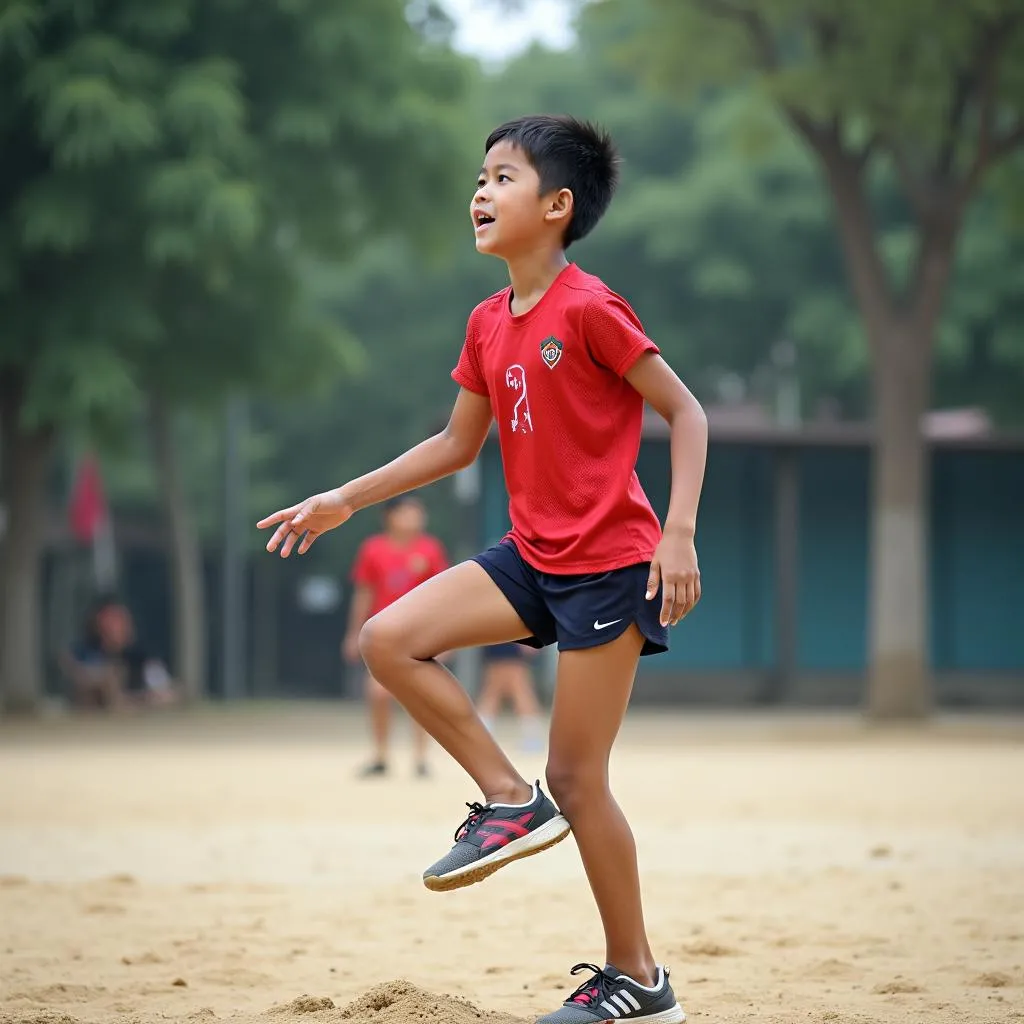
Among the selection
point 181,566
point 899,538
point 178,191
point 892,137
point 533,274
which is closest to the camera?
point 533,274

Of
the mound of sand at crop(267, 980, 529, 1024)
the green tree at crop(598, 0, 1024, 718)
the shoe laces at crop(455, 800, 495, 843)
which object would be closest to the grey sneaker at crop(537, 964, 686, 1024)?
the mound of sand at crop(267, 980, 529, 1024)

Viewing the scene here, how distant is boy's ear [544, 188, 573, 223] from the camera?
498cm

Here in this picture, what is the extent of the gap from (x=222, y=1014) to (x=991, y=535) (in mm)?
23415

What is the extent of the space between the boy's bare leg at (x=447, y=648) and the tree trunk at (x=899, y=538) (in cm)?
1572

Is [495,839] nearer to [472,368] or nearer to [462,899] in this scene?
[472,368]

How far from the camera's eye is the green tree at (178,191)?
20266mm

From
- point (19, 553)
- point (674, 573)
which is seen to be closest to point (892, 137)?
point (19, 553)

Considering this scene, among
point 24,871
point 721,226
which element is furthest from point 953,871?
point 721,226

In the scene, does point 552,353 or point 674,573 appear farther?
point 552,353

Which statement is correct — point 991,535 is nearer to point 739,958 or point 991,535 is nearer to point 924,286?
point 924,286

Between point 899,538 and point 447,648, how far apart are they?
15.9 m

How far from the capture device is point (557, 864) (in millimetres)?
9195

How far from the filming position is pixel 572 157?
5008 millimetres

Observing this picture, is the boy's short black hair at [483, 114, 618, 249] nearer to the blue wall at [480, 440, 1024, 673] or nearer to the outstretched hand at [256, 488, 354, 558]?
the outstretched hand at [256, 488, 354, 558]
